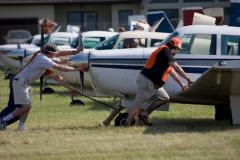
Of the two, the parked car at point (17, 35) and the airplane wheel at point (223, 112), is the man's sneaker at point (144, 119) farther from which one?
the parked car at point (17, 35)

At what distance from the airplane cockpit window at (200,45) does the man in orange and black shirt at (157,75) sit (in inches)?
29.7

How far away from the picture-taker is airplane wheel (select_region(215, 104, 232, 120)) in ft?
45.4

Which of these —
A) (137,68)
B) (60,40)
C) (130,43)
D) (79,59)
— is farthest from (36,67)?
(60,40)

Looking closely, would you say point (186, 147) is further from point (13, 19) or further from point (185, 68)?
point (13, 19)

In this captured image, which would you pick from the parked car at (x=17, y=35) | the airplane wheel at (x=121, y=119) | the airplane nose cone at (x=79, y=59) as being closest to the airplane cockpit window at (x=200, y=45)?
the airplane wheel at (x=121, y=119)

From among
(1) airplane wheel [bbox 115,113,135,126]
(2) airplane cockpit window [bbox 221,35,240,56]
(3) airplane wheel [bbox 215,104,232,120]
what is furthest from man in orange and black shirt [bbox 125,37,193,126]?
(3) airplane wheel [bbox 215,104,232,120]

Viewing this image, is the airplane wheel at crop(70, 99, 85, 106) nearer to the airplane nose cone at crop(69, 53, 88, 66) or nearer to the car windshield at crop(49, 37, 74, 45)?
the airplane nose cone at crop(69, 53, 88, 66)

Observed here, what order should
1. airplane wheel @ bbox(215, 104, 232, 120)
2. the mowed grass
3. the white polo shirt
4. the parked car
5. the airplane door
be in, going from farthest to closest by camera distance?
the parked car < airplane wheel @ bbox(215, 104, 232, 120) < the airplane door < the white polo shirt < the mowed grass

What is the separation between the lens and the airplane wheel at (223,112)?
13836 mm

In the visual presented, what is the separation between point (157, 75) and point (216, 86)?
3.69ft

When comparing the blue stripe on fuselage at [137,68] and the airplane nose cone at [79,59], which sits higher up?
the blue stripe on fuselage at [137,68]

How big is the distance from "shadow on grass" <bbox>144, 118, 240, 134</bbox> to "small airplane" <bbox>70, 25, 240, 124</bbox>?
0.34 m

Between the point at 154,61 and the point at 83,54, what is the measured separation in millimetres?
4154

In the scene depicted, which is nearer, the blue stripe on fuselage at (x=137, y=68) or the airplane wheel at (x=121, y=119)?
the airplane wheel at (x=121, y=119)
